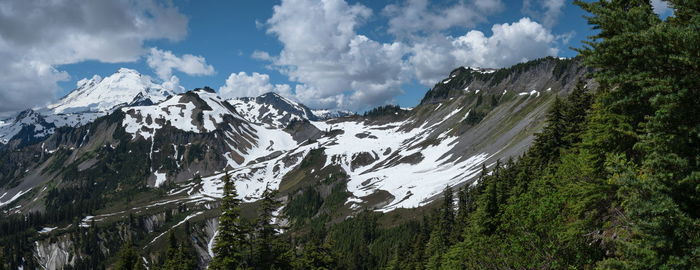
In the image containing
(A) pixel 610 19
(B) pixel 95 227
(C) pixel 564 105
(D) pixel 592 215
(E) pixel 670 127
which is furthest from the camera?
(B) pixel 95 227

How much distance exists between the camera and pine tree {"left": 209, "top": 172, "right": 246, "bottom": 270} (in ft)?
91.0

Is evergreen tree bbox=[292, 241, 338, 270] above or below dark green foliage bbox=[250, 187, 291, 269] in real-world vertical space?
below

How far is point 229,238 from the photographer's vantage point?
2831cm

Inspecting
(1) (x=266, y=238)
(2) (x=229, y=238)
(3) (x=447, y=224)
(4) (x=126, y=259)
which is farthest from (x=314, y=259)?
(3) (x=447, y=224)

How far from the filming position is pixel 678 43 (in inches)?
446

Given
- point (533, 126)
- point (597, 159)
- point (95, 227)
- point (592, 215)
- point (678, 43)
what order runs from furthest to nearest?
point (95, 227) < point (533, 126) < point (597, 159) < point (592, 215) < point (678, 43)

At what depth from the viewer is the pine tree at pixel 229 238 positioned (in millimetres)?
27750

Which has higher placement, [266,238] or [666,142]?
[666,142]

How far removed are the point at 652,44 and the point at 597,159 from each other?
10.3m

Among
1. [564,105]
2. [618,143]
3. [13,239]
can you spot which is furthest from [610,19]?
[13,239]

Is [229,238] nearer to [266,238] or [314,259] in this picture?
[266,238]

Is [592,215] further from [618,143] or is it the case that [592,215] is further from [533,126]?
[533,126]

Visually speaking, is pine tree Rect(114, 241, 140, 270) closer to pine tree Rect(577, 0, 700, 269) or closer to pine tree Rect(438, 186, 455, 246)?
pine tree Rect(438, 186, 455, 246)

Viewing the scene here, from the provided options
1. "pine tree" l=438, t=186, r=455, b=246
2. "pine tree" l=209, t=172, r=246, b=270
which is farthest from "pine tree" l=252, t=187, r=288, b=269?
"pine tree" l=438, t=186, r=455, b=246
